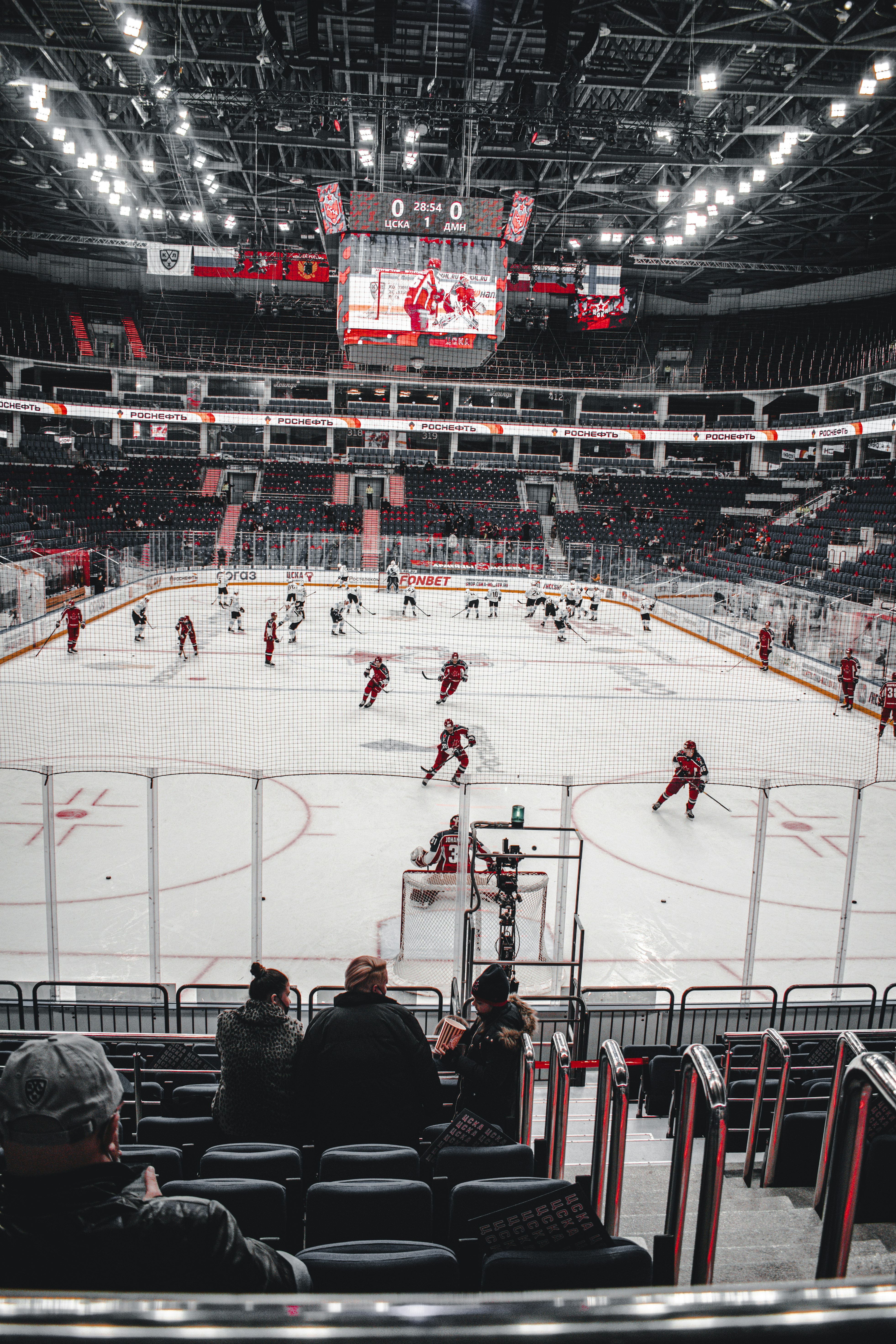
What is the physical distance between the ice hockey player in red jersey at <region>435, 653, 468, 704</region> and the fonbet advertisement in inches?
554

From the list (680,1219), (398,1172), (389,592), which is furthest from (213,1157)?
(389,592)

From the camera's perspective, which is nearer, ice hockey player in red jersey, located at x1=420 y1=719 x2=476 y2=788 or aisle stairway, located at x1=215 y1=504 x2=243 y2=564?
ice hockey player in red jersey, located at x1=420 y1=719 x2=476 y2=788

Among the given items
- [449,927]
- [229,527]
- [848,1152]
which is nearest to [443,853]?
[449,927]

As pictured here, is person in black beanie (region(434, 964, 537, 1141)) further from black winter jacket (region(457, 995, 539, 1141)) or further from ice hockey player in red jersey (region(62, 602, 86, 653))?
ice hockey player in red jersey (region(62, 602, 86, 653))

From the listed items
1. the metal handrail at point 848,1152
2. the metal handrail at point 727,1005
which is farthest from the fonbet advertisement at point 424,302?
the metal handrail at point 848,1152

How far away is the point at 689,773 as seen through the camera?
9.95 meters

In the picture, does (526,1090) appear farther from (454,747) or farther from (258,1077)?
(454,747)

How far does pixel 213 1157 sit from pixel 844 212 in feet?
123

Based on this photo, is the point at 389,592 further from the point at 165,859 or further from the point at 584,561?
the point at 165,859

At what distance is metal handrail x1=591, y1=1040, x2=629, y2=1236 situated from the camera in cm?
282

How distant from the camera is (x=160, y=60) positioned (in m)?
21.4

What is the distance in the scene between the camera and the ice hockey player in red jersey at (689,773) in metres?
9.88

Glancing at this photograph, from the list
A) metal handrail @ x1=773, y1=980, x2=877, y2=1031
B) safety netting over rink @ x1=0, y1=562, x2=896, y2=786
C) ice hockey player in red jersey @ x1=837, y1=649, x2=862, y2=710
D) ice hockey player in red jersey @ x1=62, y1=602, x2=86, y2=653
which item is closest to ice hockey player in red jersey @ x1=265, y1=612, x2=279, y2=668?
safety netting over rink @ x1=0, y1=562, x2=896, y2=786

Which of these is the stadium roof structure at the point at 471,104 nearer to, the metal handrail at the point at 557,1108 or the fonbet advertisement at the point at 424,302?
the fonbet advertisement at the point at 424,302
